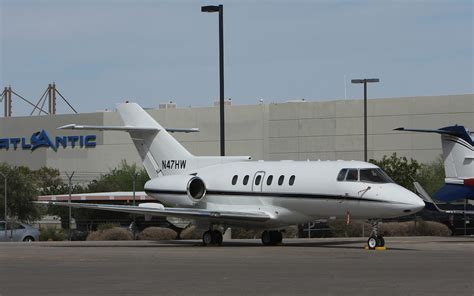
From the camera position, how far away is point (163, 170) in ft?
120

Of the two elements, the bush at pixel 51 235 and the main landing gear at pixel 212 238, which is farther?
the bush at pixel 51 235

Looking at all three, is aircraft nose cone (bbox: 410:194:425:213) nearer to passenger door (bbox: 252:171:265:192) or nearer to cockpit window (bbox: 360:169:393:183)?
cockpit window (bbox: 360:169:393:183)

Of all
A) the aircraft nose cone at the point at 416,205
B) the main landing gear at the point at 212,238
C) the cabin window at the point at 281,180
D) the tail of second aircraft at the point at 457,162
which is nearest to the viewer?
the aircraft nose cone at the point at 416,205

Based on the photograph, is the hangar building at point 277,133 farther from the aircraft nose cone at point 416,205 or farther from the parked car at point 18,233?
the aircraft nose cone at point 416,205

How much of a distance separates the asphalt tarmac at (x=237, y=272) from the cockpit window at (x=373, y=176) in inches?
97.2

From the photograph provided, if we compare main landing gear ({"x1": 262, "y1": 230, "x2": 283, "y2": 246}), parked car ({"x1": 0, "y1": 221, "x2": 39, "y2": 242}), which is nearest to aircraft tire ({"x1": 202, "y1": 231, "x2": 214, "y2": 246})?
main landing gear ({"x1": 262, "y1": 230, "x2": 283, "y2": 246})

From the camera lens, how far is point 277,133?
8319 centimetres

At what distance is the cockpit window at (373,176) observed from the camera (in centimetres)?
3073

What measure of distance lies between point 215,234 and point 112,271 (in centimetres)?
1296

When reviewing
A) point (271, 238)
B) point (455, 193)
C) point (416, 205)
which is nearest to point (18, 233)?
point (271, 238)

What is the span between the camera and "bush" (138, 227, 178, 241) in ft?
138

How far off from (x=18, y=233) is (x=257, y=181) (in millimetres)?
12994

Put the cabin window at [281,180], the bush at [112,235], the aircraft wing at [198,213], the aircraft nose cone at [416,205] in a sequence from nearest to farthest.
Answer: the aircraft nose cone at [416,205]
the aircraft wing at [198,213]
the cabin window at [281,180]
the bush at [112,235]

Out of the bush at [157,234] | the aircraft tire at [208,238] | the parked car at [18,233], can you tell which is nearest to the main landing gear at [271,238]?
the aircraft tire at [208,238]
